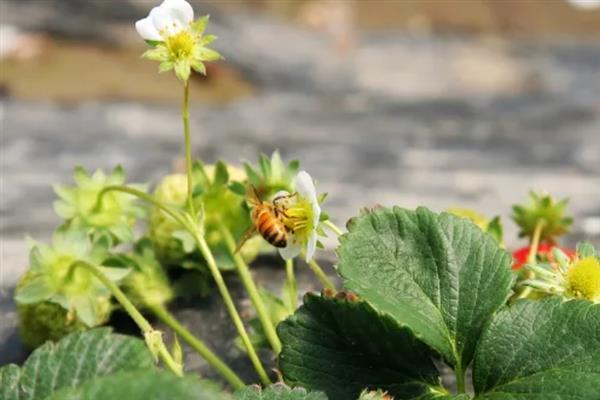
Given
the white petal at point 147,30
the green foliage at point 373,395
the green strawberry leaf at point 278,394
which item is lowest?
the green foliage at point 373,395

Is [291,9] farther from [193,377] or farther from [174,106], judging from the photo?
[193,377]

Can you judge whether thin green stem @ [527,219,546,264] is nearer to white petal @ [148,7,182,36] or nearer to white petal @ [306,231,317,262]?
white petal @ [306,231,317,262]

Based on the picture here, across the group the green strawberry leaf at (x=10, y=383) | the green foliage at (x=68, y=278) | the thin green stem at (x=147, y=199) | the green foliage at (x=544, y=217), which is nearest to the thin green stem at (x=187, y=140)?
the thin green stem at (x=147, y=199)

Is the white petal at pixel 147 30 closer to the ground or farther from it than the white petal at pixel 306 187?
farther from it

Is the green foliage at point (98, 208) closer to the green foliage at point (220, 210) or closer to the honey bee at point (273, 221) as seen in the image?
the green foliage at point (220, 210)

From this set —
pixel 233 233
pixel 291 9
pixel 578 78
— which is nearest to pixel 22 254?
pixel 233 233

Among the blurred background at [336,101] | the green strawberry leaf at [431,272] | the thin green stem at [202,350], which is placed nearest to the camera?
the green strawberry leaf at [431,272]

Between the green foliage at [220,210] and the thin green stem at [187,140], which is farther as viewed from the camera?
the green foliage at [220,210]
